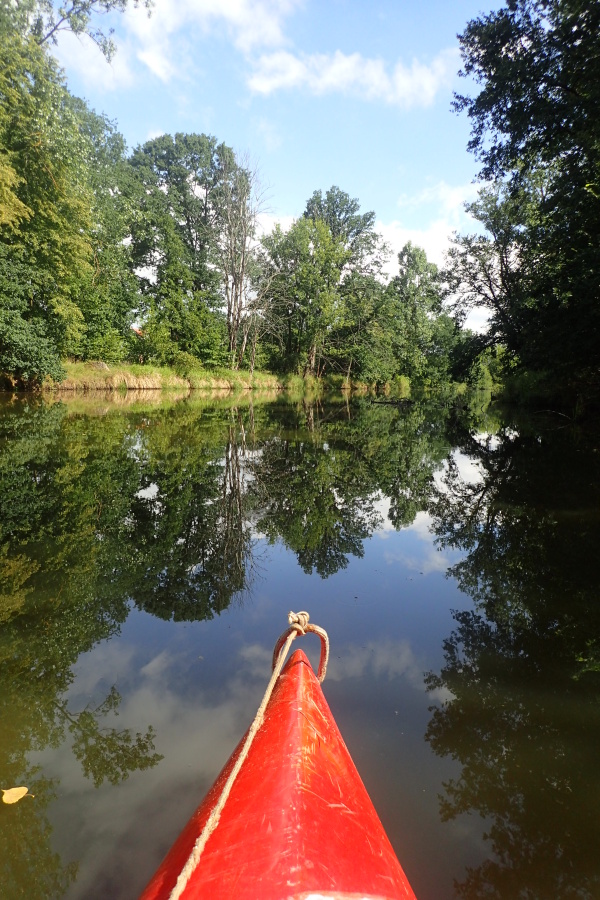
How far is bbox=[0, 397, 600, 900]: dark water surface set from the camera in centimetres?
161

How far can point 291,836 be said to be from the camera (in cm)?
100

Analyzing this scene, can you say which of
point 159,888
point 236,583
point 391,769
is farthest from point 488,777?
point 236,583

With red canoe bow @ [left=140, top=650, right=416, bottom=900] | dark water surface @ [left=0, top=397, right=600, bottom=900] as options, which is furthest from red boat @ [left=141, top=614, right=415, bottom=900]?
dark water surface @ [left=0, top=397, right=600, bottom=900]

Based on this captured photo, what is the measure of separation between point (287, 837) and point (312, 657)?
1.83 m

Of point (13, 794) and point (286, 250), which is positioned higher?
point (286, 250)

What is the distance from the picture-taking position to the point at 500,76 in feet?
34.4

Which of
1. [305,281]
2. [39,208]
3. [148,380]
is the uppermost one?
[305,281]

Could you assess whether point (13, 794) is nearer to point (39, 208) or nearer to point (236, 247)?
point (39, 208)

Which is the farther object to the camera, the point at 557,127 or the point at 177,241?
the point at 177,241

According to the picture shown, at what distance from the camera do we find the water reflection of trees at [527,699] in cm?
156

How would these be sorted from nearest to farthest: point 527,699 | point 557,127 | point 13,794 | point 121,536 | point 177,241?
point 13,794, point 527,699, point 121,536, point 557,127, point 177,241

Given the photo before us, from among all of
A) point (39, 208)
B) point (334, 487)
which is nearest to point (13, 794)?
point (334, 487)

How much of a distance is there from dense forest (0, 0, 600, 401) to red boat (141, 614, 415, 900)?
1208cm

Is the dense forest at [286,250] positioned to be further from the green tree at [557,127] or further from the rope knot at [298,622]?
the rope knot at [298,622]
